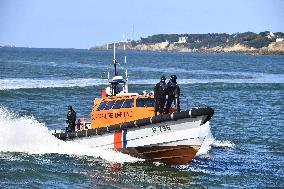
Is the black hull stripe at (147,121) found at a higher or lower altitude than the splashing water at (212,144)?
higher

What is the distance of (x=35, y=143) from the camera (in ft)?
83.7

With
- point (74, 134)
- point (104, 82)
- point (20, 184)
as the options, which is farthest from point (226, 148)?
point (104, 82)

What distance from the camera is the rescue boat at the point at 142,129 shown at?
839 inches

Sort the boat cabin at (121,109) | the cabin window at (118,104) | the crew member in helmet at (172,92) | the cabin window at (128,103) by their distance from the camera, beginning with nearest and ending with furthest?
the crew member in helmet at (172,92) → the boat cabin at (121,109) → the cabin window at (128,103) → the cabin window at (118,104)

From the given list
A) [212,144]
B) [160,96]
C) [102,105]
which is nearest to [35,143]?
[102,105]

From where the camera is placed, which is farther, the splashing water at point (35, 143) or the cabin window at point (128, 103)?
the splashing water at point (35, 143)

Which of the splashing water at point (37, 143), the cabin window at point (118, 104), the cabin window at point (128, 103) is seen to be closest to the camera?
the cabin window at point (128, 103)

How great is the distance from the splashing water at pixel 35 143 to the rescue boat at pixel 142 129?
0.28m

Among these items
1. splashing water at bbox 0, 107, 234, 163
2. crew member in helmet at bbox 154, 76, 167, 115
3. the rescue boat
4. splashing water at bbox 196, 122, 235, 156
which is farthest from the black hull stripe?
splashing water at bbox 196, 122, 235, 156

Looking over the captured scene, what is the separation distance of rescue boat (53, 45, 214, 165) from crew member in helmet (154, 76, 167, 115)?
0.45m

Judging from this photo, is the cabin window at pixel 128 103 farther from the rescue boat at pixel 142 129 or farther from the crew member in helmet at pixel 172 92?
the crew member in helmet at pixel 172 92

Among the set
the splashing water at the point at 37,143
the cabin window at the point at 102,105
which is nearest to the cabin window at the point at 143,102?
the cabin window at the point at 102,105

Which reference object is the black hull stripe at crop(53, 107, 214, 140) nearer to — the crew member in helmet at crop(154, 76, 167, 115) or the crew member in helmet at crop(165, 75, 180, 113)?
the crew member in helmet at crop(154, 76, 167, 115)

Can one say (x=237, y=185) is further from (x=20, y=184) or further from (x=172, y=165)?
(x=20, y=184)
